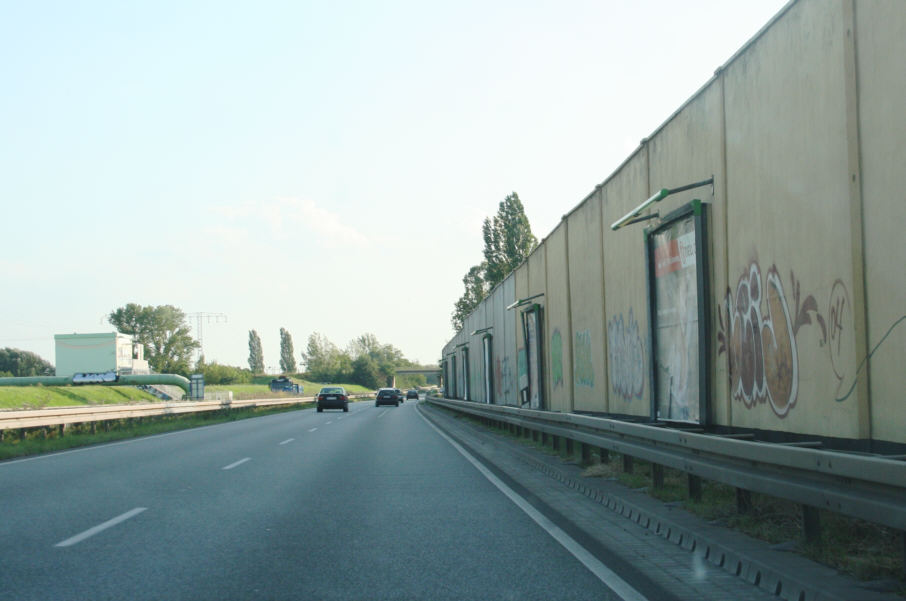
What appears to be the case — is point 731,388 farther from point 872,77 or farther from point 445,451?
point 445,451

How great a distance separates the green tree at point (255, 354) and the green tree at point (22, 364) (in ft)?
177

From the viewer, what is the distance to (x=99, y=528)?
→ 7.91m

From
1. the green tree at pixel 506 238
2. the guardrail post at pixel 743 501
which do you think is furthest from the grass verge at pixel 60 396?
the guardrail post at pixel 743 501

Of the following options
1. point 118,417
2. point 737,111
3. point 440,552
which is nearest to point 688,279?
point 737,111

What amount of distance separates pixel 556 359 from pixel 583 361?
2650 millimetres

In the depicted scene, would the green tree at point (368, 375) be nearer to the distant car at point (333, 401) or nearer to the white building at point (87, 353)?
the white building at point (87, 353)

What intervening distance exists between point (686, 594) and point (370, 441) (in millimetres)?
15781

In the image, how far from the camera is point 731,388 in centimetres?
852

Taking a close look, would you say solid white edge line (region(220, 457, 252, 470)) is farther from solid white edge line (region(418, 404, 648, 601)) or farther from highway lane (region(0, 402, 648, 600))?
solid white edge line (region(418, 404, 648, 601))

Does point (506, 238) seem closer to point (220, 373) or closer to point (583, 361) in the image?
point (583, 361)

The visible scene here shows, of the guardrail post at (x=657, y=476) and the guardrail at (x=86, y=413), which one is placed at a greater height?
the guardrail post at (x=657, y=476)

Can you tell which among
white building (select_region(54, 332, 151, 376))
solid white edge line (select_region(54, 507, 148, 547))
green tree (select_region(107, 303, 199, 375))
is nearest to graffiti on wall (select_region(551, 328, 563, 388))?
solid white edge line (select_region(54, 507, 148, 547))

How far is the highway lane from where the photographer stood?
5.66 m

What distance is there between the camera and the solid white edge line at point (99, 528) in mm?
7215
